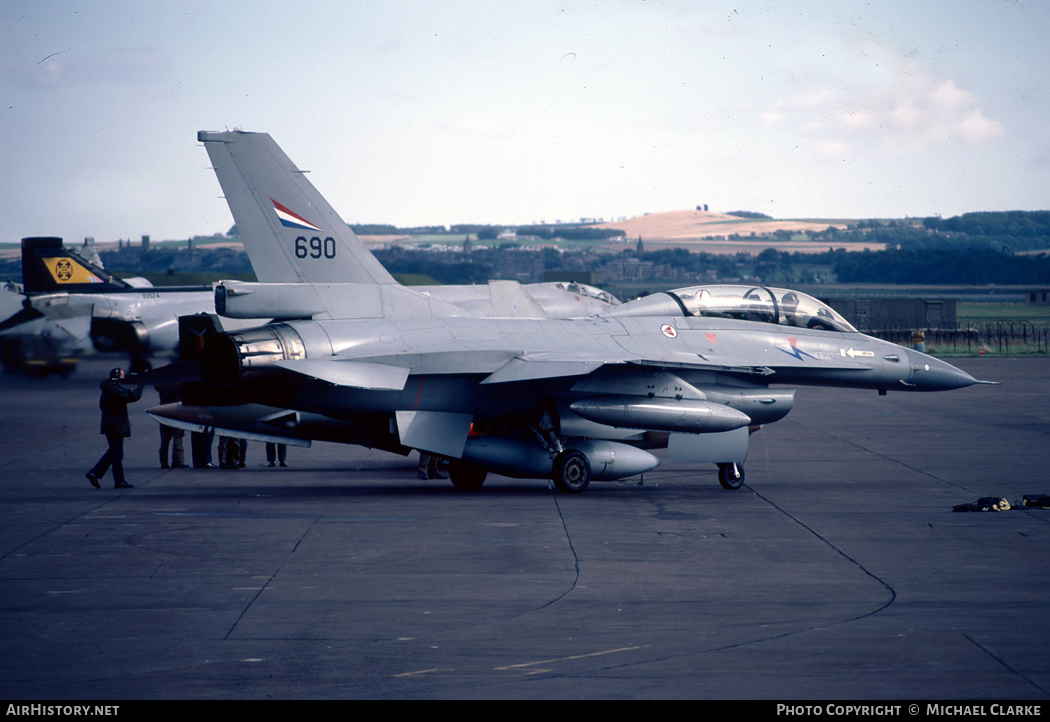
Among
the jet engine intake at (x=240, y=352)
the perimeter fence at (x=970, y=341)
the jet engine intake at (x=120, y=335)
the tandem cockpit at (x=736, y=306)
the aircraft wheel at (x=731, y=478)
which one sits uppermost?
the tandem cockpit at (x=736, y=306)

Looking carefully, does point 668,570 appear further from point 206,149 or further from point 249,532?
point 206,149

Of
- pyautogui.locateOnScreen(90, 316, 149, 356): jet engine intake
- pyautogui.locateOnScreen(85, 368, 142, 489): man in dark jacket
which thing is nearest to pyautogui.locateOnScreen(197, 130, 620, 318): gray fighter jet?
pyautogui.locateOnScreen(85, 368, 142, 489): man in dark jacket

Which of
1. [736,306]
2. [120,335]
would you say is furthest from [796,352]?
[120,335]

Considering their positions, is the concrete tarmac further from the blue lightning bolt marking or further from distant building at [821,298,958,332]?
distant building at [821,298,958,332]

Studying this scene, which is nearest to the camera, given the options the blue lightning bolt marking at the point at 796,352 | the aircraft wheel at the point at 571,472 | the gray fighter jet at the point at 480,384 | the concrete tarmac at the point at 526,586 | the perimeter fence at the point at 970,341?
the concrete tarmac at the point at 526,586

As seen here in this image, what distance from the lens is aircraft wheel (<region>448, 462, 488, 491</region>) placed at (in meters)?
16.5

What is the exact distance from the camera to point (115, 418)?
52.4 feet

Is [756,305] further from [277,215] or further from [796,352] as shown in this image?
[277,215]

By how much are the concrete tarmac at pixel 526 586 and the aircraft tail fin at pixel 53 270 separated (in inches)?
1027

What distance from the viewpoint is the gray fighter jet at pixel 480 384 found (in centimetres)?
1514

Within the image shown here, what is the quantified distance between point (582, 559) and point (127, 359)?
108ft

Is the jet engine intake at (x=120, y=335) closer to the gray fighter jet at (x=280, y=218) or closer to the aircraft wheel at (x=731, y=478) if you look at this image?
the gray fighter jet at (x=280, y=218)

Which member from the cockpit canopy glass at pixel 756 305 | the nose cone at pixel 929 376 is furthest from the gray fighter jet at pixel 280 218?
the nose cone at pixel 929 376

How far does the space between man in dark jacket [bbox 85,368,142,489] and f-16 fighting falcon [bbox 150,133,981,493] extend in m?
1.06
